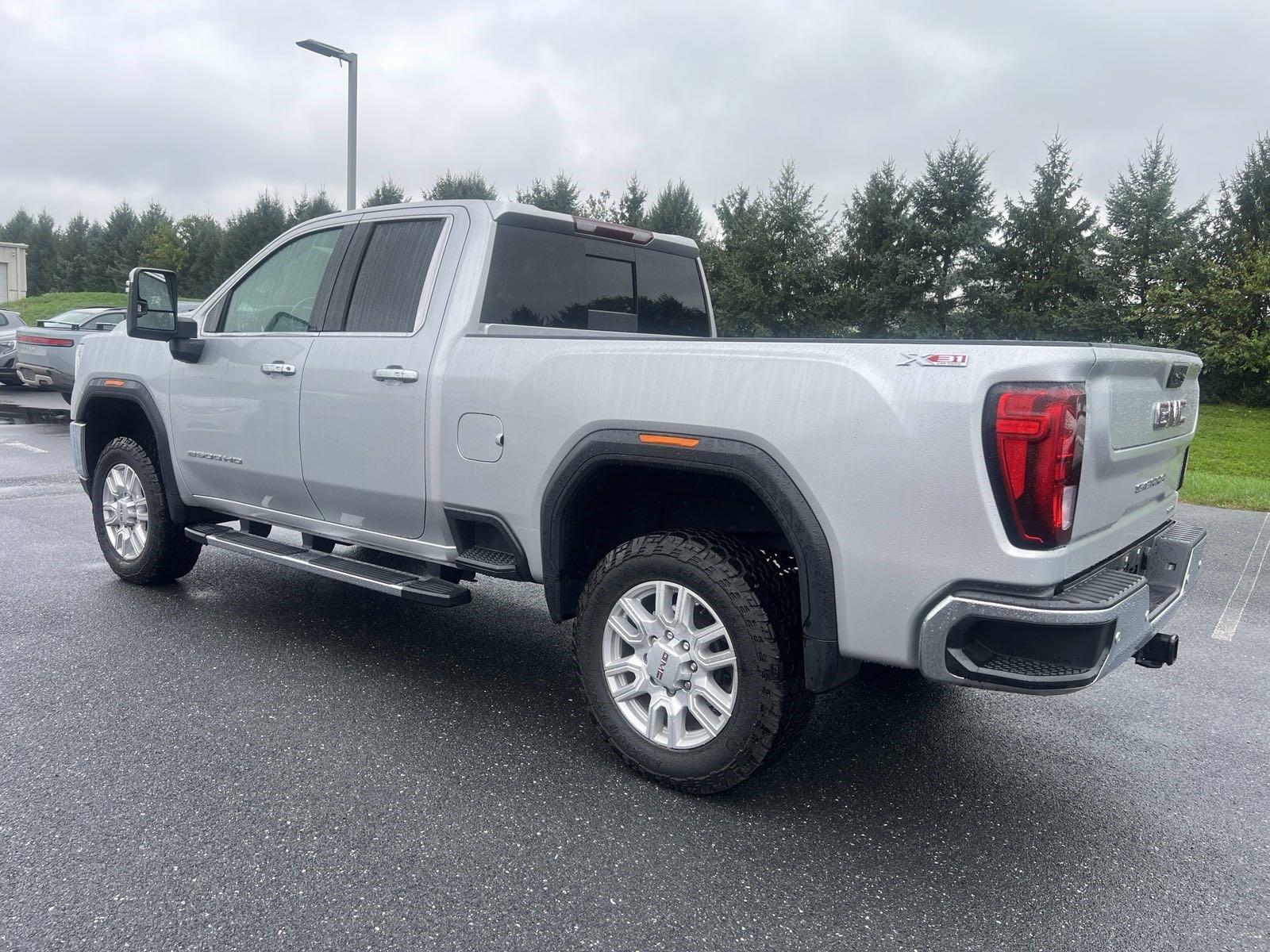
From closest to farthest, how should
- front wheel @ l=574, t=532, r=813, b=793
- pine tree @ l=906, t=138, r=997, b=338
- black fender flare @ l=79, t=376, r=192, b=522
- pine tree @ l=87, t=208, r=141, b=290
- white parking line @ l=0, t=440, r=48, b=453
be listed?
front wheel @ l=574, t=532, r=813, b=793, black fender flare @ l=79, t=376, r=192, b=522, white parking line @ l=0, t=440, r=48, b=453, pine tree @ l=906, t=138, r=997, b=338, pine tree @ l=87, t=208, r=141, b=290

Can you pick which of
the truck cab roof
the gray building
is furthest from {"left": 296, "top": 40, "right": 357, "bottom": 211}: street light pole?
the gray building

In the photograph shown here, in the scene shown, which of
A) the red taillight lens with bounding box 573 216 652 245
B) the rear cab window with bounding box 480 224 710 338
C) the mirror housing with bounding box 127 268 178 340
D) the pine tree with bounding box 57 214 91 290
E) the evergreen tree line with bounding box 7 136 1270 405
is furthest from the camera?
the pine tree with bounding box 57 214 91 290

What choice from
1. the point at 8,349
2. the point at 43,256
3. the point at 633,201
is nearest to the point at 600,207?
the point at 633,201

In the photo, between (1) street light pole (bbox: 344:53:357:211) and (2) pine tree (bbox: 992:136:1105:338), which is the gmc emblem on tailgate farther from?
(2) pine tree (bbox: 992:136:1105:338)

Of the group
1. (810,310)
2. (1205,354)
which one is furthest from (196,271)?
(1205,354)

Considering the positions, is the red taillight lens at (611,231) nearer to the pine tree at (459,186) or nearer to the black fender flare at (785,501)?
the black fender flare at (785,501)

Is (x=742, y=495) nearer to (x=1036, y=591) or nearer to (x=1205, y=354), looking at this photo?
(x=1036, y=591)

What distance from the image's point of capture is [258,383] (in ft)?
15.6

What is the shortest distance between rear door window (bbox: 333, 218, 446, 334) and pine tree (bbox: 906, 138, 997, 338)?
2637 cm

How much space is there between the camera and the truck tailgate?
9.11 ft

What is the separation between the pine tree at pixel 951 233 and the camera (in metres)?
29.4

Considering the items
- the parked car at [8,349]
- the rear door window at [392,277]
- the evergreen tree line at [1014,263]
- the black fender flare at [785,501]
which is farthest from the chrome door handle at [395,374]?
the evergreen tree line at [1014,263]

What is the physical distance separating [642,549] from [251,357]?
2466 mm

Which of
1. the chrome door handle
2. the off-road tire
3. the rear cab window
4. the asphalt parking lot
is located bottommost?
the asphalt parking lot
